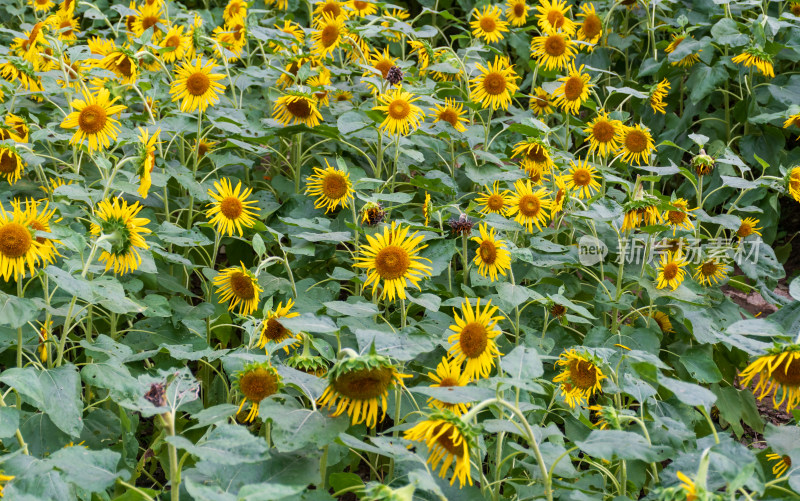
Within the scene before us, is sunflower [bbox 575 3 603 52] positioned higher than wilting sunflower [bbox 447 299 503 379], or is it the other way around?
wilting sunflower [bbox 447 299 503 379]

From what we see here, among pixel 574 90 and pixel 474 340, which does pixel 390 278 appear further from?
pixel 574 90

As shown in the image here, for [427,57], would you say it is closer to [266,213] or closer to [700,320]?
[266,213]

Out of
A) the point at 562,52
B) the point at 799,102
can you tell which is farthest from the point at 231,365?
the point at 799,102

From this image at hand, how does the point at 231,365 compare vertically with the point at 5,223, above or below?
below

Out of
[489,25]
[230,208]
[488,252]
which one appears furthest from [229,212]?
[489,25]

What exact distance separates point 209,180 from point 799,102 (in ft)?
8.96

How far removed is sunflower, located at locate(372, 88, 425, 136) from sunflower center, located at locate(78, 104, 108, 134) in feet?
3.13

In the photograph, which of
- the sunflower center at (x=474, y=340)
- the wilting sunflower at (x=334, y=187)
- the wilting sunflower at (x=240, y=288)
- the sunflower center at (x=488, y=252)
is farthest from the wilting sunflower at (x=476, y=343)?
the wilting sunflower at (x=334, y=187)

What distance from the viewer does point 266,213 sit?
2908 mm

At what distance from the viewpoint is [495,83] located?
3.34 meters

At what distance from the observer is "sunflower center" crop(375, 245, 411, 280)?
6.88 ft

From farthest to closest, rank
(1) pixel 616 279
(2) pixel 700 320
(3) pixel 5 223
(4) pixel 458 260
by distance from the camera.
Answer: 1. (4) pixel 458 260
2. (1) pixel 616 279
3. (2) pixel 700 320
4. (3) pixel 5 223

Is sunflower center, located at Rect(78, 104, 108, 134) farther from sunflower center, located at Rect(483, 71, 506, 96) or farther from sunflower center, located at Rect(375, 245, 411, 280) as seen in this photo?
sunflower center, located at Rect(483, 71, 506, 96)

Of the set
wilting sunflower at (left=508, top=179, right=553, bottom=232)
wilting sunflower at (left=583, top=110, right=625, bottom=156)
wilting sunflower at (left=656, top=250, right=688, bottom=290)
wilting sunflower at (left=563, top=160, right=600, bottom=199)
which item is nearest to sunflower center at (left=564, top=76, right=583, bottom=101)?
wilting sunflower at (left=583, top=110, right=625, bottom=156)
